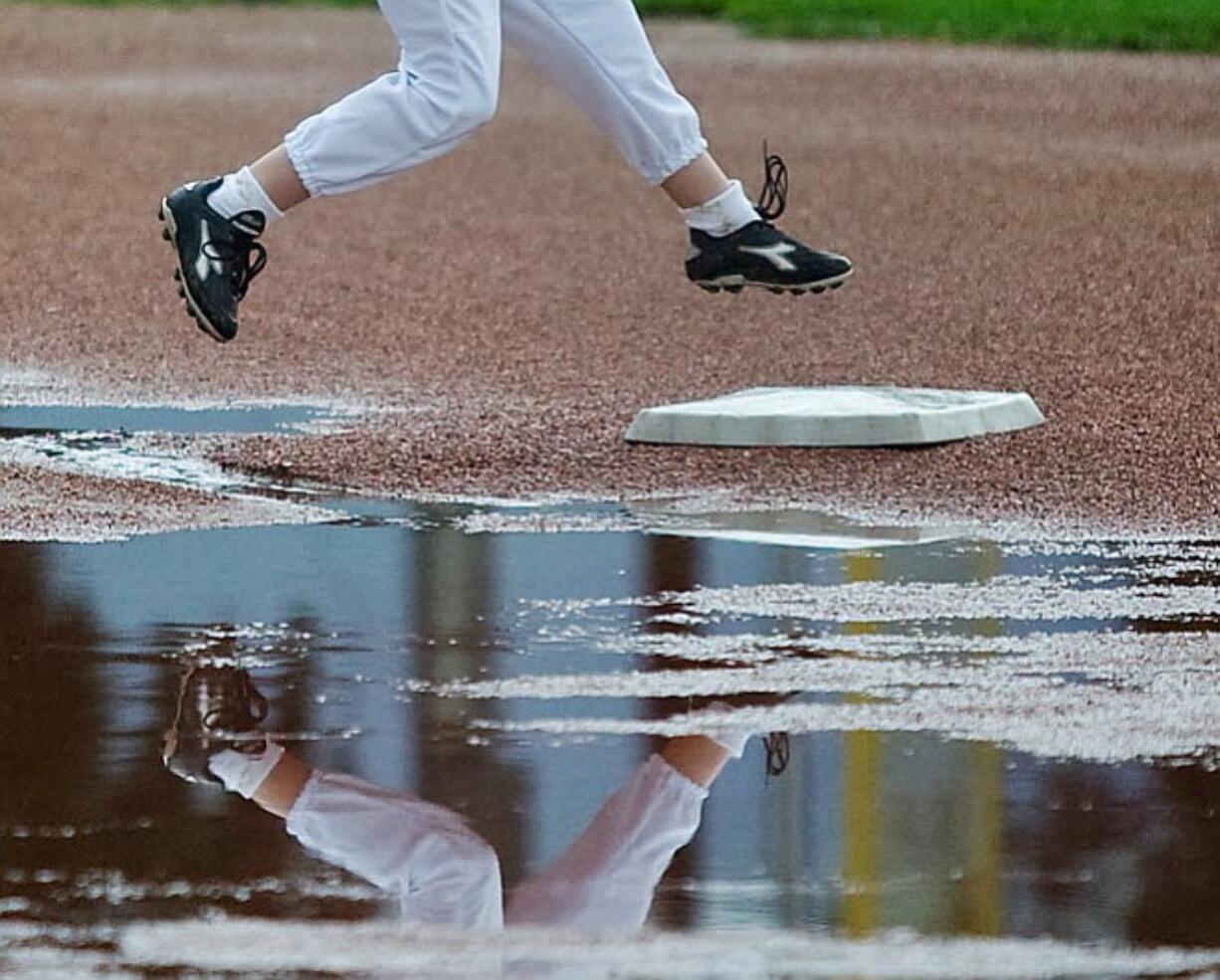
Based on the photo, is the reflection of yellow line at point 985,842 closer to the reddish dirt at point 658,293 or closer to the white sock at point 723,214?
the reddish dirt at point 658,293

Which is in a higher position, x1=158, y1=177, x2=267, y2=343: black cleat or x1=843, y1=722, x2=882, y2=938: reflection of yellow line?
x1=158, y1=177, x2=267, y2=343: black cleat

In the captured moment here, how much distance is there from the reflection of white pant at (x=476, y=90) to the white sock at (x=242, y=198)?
0.12 meters

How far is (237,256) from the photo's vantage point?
7.77 metres

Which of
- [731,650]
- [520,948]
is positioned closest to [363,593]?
[731,650]

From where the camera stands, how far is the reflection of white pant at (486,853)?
4121mm

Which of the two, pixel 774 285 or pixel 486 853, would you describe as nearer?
pixel 486 853

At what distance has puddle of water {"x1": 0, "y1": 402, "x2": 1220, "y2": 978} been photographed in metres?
3.99

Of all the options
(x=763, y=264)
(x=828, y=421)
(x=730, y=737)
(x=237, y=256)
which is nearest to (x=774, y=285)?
(x=763, y=264)

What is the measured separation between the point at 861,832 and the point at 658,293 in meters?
7.01

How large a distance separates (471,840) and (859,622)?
5.06 ft

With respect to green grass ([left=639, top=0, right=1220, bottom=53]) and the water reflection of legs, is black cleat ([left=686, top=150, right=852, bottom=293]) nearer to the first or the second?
the water reflection of legs

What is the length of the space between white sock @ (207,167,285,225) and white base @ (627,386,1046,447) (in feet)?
3.29

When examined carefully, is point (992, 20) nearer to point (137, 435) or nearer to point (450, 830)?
point (137, 435)

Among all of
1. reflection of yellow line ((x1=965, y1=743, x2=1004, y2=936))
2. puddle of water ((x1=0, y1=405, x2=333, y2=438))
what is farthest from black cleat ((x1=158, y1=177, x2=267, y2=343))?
reflection of yellow line ((x1=965, y1=743, x2=1004, y2=936))
